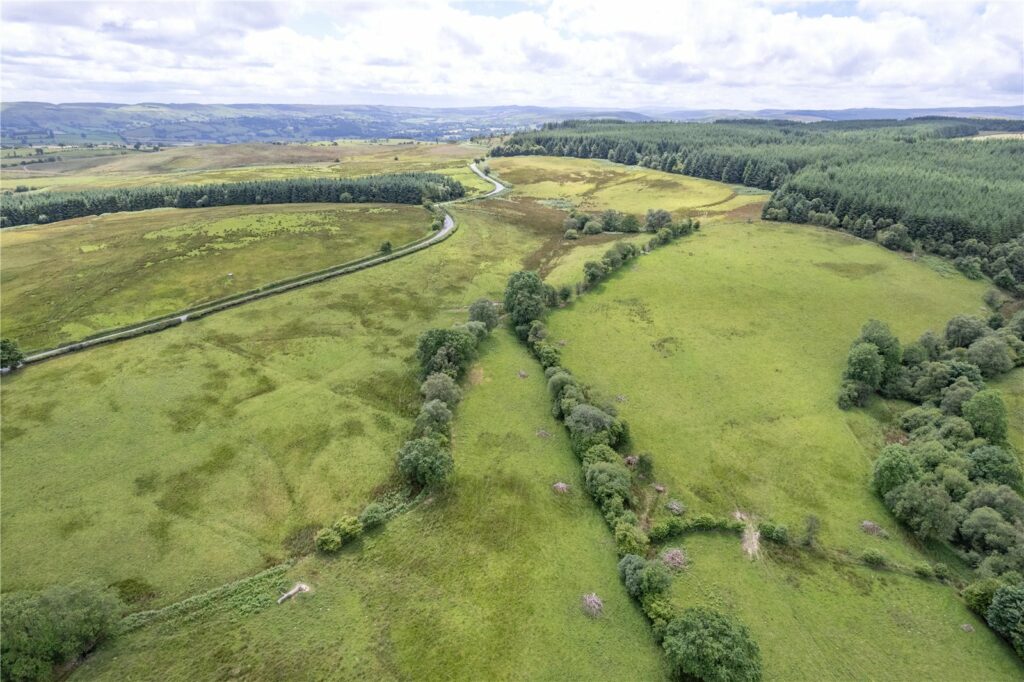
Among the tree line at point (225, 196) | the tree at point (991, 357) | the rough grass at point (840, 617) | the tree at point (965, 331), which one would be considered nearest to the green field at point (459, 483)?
the rough grass at point (840, 617)

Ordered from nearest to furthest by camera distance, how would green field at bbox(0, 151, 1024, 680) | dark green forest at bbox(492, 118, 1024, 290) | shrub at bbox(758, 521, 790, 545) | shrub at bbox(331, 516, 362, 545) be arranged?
green field at bbox(0, 151, 1024, 680)
shrub at bbox(331, 516, 362, 545)
shrub at bbox(758, 521, 790, 545)
dark green forest at bbox(492, 118, 1024, 290)

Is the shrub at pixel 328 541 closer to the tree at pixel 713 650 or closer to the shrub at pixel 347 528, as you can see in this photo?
the shrub at pixel 347 528

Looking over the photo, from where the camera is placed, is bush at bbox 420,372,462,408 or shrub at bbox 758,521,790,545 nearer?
shrub at bbox 758,521,790,545

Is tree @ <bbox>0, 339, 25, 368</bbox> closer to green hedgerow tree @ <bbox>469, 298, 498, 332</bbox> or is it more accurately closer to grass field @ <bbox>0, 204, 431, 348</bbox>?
grass field @ <bbox>0, 204, 431, 348</bbox>

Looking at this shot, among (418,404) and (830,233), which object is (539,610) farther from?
(830,233)

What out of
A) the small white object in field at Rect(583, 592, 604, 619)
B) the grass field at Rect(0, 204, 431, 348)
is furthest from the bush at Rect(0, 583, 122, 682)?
the grass field at Rect(0, 204, 431, 348)

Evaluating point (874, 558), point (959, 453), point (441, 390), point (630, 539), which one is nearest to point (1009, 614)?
point (874, 558)
